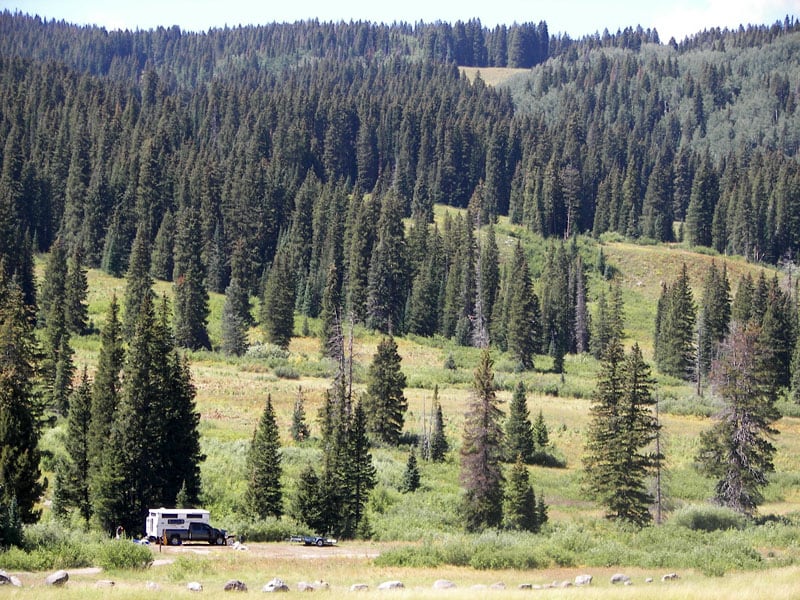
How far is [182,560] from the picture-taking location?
30.6m

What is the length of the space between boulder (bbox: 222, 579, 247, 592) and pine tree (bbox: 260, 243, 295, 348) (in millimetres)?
85447

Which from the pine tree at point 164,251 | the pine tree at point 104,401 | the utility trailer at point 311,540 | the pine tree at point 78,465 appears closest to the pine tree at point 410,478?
the utility trailer at point 311,540

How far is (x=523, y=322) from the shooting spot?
112 m

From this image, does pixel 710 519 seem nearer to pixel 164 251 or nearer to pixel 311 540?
pixel 311 540

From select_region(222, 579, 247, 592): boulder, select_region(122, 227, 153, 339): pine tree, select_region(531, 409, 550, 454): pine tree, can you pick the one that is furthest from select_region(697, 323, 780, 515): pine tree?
Answer: select_region(122, 227, 153, 339): pine tree

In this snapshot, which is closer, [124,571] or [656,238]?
[124,571]

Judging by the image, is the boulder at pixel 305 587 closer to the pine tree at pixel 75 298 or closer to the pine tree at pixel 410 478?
the pine tree at pixel 410 478

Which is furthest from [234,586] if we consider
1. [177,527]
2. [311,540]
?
[311,540]

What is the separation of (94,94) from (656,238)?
374ft

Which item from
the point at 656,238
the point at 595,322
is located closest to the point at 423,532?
the point at 595,322

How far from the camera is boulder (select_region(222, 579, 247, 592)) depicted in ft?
85.6

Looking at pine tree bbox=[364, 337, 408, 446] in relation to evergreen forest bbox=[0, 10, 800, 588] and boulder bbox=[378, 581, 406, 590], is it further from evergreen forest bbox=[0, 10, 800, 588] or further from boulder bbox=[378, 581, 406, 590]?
boulder bbox=[378, 581, 406, 590]

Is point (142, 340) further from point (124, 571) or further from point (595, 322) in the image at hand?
point (595, 322)

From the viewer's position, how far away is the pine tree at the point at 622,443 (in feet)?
160
